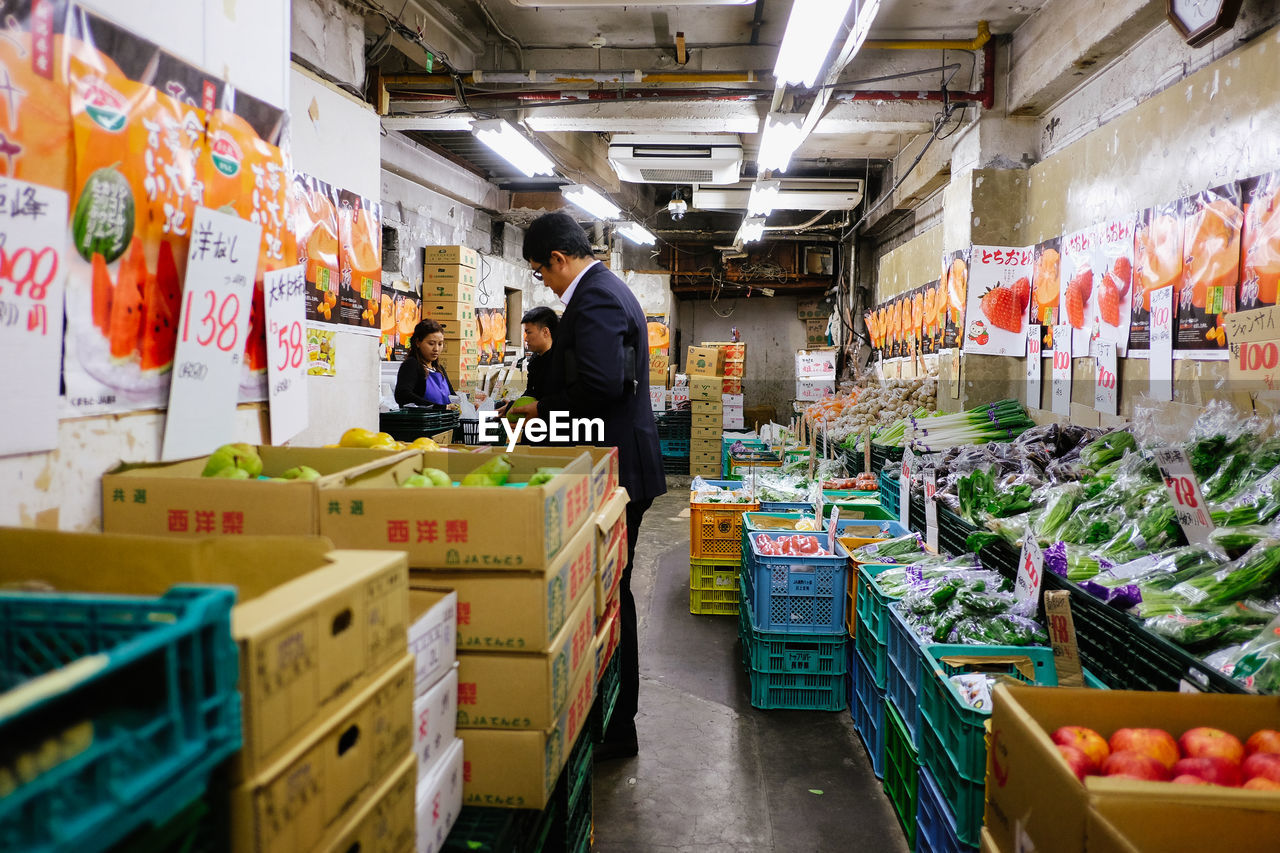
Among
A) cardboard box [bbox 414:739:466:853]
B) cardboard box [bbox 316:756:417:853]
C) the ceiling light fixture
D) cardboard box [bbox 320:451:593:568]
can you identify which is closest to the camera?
cardboard box [bbox 316:756:417:853]

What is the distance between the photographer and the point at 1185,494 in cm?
251

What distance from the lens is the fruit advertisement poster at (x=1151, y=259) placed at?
3.75m

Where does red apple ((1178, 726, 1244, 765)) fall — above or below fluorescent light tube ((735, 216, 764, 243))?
below

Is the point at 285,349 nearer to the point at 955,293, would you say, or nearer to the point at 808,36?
the point at 808,36

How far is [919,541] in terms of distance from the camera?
3.93 m

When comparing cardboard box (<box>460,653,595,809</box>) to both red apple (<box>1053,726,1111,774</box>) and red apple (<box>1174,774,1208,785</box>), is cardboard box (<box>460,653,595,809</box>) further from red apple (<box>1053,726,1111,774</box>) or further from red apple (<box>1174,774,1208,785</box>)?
red apple (<box>1174,774,1208,785</box>)

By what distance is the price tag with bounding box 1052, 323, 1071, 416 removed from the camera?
4.88 metres

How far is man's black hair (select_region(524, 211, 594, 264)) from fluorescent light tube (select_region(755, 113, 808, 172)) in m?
3.05

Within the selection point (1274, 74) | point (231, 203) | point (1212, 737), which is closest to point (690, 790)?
point (1212, 737)

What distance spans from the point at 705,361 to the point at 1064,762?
35.8 ft

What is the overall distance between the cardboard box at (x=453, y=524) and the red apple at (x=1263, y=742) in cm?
140

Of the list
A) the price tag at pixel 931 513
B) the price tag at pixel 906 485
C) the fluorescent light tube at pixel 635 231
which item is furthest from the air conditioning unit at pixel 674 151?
the price tag at pixel 931 513

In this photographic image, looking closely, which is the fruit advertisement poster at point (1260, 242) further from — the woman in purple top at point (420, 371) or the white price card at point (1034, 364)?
the woman in purple top at point (420, 371)

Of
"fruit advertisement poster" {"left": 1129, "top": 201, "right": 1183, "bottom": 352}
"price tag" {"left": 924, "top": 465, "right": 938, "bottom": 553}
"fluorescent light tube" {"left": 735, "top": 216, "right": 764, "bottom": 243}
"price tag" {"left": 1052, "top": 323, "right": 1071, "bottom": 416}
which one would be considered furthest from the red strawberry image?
"fluorescent light tube" {"left": 735, "top": 216, "right": 764, "bottom": 243}
